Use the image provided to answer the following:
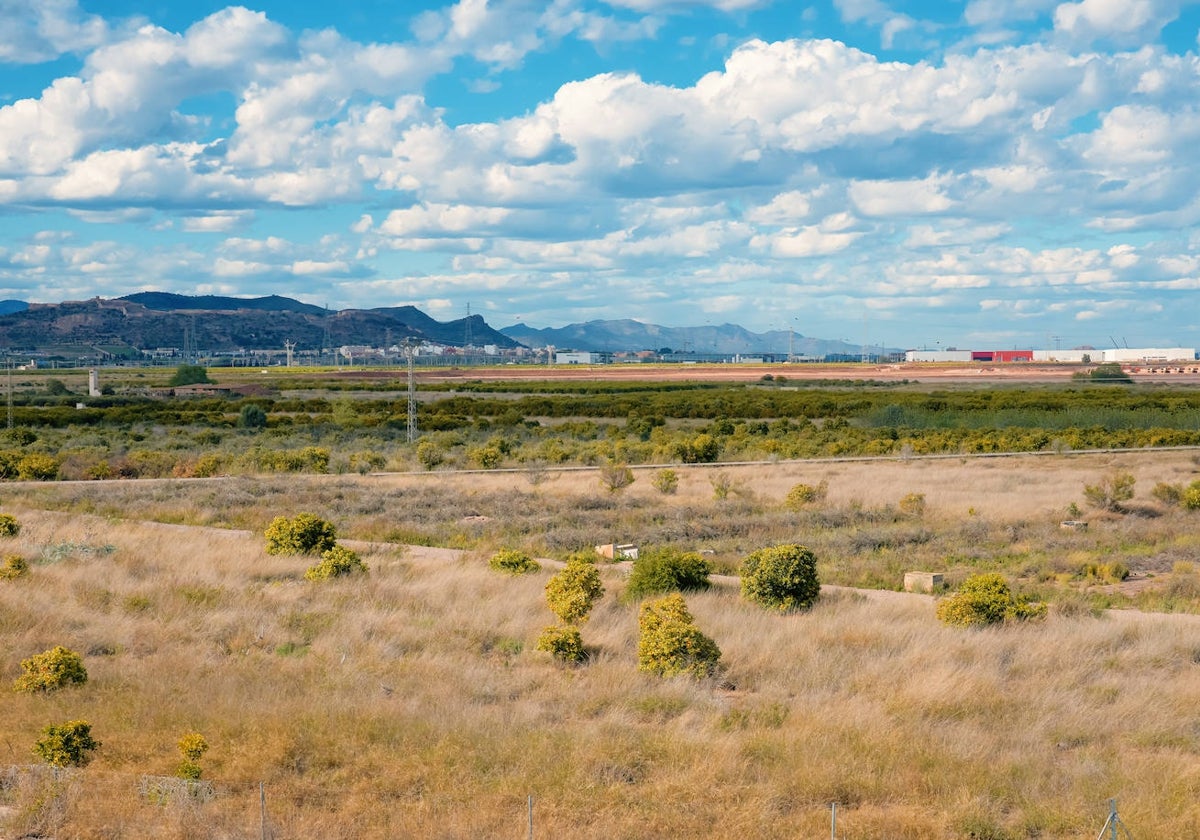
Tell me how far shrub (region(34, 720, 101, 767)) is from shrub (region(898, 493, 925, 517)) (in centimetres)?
2085

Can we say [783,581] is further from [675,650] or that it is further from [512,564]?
[512,564]

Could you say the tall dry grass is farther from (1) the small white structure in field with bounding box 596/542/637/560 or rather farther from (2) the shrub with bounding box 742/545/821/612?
(1) the small white structure in field with bounding box 596/542/637/560

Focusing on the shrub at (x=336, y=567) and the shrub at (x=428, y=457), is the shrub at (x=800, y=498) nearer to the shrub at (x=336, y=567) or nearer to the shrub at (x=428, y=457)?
the shrub at (x=336, y=567)

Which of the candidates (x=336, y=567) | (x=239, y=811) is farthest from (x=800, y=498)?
(x=239, y=811)

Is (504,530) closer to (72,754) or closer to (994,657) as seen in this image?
(994,657)

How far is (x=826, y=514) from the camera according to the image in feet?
84.1

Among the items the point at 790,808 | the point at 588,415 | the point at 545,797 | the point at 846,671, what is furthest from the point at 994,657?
the point at 588,415

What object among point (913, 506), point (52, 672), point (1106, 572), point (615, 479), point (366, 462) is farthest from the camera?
point (366, 462)

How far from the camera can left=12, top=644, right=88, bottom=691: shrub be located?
1053 cm

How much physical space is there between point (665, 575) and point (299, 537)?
717 cm

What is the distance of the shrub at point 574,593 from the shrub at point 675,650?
1.87 meters

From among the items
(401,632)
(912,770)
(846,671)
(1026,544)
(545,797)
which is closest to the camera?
(545,797)

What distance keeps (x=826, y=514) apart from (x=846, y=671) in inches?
551

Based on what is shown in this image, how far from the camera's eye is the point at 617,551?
20.9 meters
